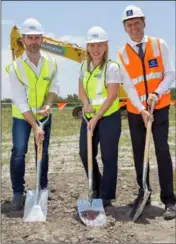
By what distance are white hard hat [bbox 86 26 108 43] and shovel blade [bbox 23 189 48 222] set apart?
72.0 inches

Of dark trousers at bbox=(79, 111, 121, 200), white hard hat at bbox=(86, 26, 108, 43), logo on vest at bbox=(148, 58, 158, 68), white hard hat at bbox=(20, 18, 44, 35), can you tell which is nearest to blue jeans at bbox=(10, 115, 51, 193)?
dark trousers at bbox=(79, 111, 121, 200)

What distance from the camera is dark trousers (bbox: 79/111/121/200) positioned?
5.53 meters

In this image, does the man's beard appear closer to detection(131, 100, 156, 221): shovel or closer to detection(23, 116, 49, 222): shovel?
detection(23, 116, 49, 222): shovel

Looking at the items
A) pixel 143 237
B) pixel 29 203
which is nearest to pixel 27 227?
pixel 29 203

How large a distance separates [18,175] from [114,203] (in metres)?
1.23

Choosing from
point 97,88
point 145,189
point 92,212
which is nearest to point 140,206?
point 145,189

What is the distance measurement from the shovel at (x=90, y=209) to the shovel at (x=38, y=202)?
0.41 meters

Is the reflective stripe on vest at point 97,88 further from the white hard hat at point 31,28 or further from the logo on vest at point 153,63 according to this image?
the white hard hat at point 31,28

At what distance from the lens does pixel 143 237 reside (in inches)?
188

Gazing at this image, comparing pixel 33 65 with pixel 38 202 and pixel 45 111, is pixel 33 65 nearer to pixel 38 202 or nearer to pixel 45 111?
pixel 45 111

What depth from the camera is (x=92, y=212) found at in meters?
5.34

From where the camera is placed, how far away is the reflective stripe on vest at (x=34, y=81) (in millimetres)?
5672

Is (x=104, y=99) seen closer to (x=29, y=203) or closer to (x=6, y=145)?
(x=29, y=203)

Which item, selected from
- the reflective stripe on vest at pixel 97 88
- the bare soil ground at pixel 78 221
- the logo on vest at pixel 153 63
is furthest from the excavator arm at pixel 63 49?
the logo on vest at pixel 153 63
